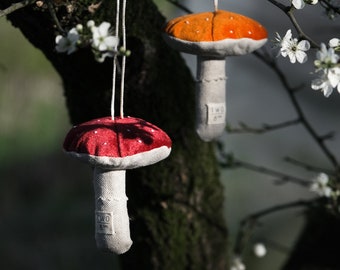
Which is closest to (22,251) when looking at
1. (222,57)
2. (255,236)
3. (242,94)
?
(255,236)

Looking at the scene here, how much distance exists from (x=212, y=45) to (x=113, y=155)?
28 centimetres

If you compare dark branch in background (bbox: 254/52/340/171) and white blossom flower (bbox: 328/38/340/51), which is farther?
dark branch in background (bbox: 254/52/340/171)

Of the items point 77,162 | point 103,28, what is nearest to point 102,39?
point 103,28

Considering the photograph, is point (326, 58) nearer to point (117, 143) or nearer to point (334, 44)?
point (334, 44)

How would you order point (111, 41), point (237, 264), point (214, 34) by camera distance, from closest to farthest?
point (111, 41) < point (214, 34) < point (237, 264)

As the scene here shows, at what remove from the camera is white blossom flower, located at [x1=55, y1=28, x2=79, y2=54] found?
3.66 feet

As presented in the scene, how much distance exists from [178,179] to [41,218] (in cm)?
275

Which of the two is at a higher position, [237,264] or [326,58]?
[326,58]

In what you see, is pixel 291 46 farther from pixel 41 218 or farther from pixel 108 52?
pixel 41 218

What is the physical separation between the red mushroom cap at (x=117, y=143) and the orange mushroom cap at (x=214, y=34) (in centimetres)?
18

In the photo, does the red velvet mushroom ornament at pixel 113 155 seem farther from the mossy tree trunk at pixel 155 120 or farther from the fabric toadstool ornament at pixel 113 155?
the mossy tree trunk at pixel 155 120

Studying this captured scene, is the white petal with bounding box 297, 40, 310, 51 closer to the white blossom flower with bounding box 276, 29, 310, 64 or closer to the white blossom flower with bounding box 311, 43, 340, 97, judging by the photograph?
the white blossom flower with bounding box 276, 29, 310, 64

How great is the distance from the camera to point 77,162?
4.88 meters

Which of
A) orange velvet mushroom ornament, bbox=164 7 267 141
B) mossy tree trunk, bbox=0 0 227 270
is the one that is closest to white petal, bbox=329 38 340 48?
orange velvet mushroom ornament, bbox=164 7 267 141
